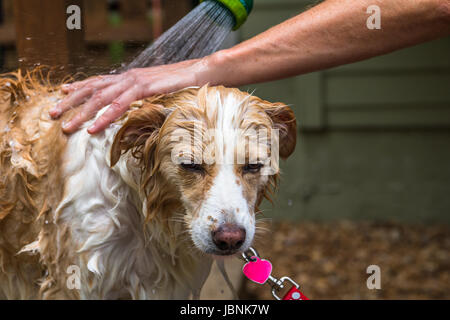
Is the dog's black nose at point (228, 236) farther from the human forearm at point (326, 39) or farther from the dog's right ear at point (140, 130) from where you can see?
the human forearm at point (326, 39)

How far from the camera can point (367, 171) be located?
4977mm

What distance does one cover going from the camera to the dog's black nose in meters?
1.48

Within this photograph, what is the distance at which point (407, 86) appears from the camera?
15.8 ft

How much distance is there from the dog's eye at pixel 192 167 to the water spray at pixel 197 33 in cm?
46

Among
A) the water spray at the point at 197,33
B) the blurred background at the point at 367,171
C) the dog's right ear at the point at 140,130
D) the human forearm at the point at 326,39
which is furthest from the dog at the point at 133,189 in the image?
the blurred background at the point at 367,171

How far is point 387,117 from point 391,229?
1062mm

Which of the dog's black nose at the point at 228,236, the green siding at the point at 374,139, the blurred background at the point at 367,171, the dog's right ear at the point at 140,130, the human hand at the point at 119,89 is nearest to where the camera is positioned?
the dog's black nose at the point at 228,236

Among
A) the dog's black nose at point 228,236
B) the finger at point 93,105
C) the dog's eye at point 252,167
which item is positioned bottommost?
the dog's black nose at point 228,236

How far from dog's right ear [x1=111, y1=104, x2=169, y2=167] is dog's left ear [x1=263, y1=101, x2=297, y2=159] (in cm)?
35

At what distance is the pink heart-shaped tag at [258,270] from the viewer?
5.84 ft

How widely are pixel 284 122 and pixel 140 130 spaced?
0.48 meters

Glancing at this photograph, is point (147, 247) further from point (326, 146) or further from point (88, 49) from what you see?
point (326, 146)

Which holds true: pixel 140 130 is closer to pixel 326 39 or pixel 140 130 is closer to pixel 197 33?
pixel 197 33
